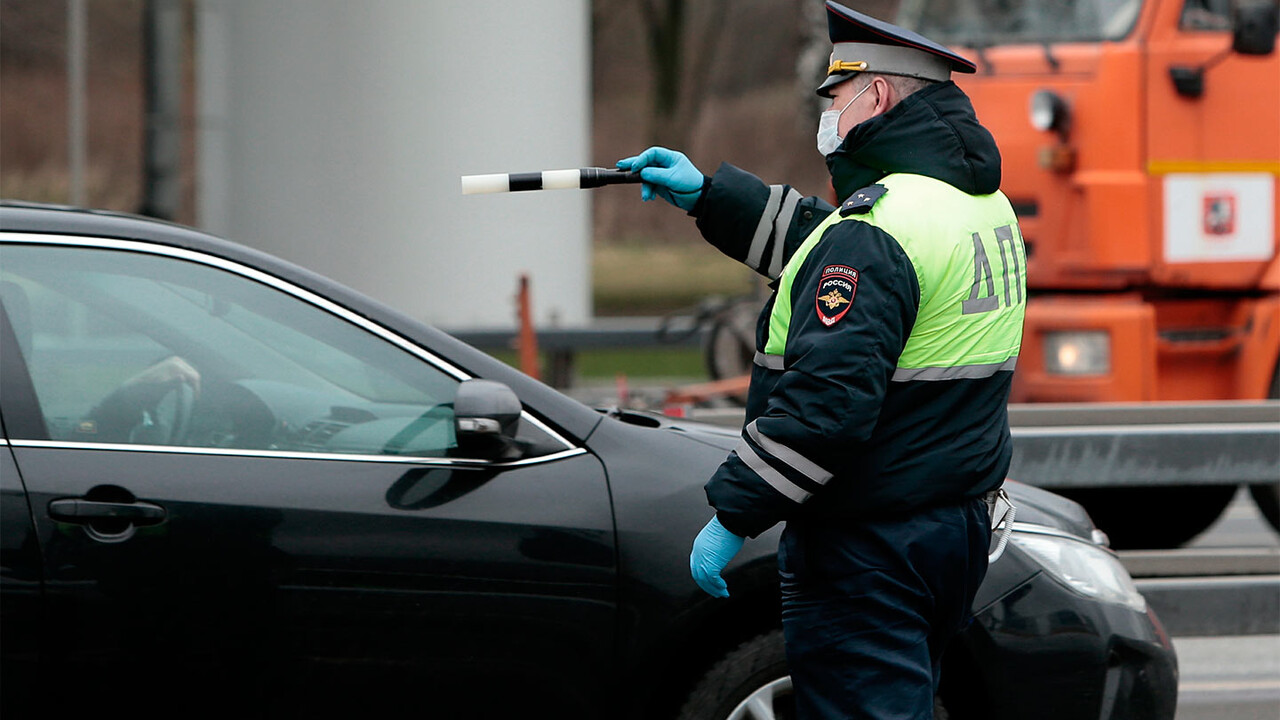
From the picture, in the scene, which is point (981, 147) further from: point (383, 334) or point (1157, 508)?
point (1157, 508)

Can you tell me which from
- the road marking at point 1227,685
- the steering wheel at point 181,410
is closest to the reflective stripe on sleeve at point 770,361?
the steering wheel at point 181,410

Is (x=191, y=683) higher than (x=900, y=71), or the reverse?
(x=900, y=71)

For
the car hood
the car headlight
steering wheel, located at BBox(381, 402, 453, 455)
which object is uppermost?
steering wheel, located at BBox(381, 402, 453, 455)

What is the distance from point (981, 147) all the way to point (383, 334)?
137 centimetres

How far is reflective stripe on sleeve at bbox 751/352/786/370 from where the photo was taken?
2.83m

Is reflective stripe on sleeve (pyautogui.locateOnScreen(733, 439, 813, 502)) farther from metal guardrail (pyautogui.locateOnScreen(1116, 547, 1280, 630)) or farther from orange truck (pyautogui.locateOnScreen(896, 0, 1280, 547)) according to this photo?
orange truck (pyautogui.locateOnScreen(896, 0, 1280, 547))

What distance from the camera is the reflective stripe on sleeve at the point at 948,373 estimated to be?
274 centimetres

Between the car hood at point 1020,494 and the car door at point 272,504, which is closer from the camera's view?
the car door at point 272,504

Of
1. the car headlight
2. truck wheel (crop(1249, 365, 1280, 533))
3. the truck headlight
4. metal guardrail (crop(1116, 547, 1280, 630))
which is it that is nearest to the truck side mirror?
the truck headlight

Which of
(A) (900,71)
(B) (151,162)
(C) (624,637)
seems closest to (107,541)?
(C) (624,637)

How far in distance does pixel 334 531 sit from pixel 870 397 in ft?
4.05

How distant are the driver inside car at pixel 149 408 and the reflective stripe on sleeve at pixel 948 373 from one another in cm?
154

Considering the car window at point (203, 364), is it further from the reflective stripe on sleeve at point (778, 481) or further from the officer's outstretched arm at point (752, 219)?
the reflective stripe on sleeve at point (778, 481)

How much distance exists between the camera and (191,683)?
3.12 meters
